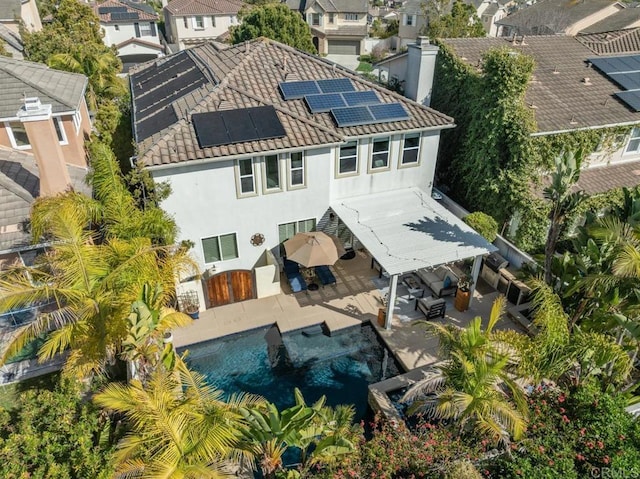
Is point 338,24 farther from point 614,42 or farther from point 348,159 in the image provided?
point 348,159

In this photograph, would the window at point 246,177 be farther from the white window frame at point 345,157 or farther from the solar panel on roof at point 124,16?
the solar panel on roof at point 124,16

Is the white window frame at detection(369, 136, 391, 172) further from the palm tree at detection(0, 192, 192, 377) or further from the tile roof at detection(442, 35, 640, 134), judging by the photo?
the palm tree at detection(0, 192, 192, 377)

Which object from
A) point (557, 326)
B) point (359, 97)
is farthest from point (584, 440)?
point (359, 97)

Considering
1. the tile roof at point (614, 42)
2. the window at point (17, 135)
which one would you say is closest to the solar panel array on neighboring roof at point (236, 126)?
the window at point (17, 135)

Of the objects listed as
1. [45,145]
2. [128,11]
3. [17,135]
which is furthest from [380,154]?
[128,11]

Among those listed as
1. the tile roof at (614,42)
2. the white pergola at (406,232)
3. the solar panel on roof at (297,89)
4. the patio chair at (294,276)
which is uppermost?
the tile roof at (614,42)
